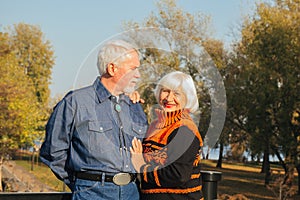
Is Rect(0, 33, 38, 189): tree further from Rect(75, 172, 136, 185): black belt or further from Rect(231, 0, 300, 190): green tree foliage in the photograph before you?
Rect(75, 172, 136, 185): black belt

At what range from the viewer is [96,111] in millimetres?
2273

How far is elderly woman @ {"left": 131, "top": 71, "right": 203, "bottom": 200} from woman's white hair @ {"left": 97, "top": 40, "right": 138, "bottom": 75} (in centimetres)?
24

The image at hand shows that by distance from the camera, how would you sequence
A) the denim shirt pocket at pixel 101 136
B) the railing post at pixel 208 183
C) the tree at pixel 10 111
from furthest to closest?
1. the tree at pixel 10 111
2. the railing post at pixel 208 183
3. the denim shirt pocket at pixel 101 136

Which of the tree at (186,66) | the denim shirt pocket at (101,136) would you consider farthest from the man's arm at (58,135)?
the tree at (186,66)

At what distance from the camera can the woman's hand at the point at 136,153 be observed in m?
2.30

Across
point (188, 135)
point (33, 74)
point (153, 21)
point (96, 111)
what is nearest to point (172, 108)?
point (188, 135)

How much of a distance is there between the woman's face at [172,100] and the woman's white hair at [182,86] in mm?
15

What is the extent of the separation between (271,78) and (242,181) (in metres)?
8.26

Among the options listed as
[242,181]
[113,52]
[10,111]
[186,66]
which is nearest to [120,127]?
[113,52]

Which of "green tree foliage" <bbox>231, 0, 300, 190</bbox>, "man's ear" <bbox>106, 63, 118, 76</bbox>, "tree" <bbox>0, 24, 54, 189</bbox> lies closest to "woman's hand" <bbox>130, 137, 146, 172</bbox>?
"man's ear" <bbox>106, 63, 118, 76</bbox>

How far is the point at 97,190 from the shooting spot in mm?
2262

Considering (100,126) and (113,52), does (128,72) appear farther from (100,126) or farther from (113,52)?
(100,126)

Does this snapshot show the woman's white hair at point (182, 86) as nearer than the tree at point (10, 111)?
Yes

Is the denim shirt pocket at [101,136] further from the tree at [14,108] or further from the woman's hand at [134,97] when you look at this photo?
the tree at [14,108]
